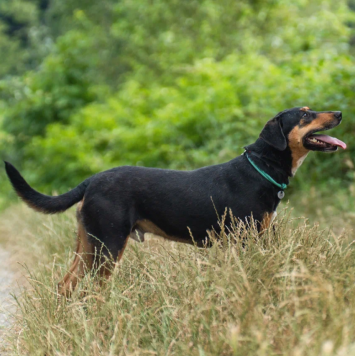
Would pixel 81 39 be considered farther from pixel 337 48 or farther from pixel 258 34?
pixel 337 48

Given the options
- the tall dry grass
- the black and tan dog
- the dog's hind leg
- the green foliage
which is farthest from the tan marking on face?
the green foliage

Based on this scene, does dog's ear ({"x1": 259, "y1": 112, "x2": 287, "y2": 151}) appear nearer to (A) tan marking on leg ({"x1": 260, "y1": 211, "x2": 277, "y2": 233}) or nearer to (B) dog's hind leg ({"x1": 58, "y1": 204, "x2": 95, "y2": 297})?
(A) tan marking on leg ({"x1": 260, "y1": 211, "x2": 277, "y2": 233})

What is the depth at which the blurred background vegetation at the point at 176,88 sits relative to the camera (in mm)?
8992

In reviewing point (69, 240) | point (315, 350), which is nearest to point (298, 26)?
point (69, 240)

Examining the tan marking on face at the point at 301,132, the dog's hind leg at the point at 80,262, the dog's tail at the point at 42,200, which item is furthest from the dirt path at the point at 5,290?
the tan marking on face at the point at 301,132

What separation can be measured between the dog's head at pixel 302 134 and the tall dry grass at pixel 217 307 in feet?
2.51

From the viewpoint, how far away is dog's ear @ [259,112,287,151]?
4.25 m

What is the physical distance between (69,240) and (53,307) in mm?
2308

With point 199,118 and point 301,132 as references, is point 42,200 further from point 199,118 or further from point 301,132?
point 199,118

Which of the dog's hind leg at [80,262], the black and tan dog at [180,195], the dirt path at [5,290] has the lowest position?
the dirt path at [5,290]

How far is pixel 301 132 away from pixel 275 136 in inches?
9.3

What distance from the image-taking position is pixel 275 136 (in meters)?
4.29

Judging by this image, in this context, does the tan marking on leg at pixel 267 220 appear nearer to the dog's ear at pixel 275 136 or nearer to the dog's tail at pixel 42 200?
the dog's ear at pixel 275 136

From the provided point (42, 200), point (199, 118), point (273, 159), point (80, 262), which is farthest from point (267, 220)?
point (199, 118)
